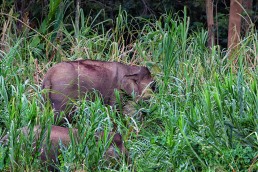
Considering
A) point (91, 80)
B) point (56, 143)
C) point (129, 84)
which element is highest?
point (91, 80)

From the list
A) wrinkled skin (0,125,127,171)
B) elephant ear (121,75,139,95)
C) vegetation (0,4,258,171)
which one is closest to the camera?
vegetation (0,4,258,171)

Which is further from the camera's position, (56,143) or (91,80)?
(91,80)

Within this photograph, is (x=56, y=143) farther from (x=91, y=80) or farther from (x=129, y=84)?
(x=129, y=84)

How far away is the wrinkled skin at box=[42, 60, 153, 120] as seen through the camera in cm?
810

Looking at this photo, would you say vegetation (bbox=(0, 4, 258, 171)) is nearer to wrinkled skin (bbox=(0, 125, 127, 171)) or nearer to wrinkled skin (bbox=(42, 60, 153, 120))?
wrinkled skin (bbox=(0, 125, 127, 171))

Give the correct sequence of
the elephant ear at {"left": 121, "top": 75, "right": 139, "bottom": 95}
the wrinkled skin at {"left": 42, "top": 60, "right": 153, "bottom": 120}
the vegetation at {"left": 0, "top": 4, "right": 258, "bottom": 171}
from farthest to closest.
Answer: the elephant ear at {"left": 121, "top": 75, "right": 139, "bottom": 95} → the wrinkled skin at {"left": 42, "top": 60, "right": 153, "bottom": 120} → the vegetation at {"left": 0, "top": 4, "right": 258, "bottom": 171}

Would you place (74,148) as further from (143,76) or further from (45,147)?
(143,76)

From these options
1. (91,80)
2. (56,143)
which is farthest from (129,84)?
(56,143)

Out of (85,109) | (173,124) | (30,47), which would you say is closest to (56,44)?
(30,47)

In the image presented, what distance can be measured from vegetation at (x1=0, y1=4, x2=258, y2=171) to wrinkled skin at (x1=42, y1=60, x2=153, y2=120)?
24 cm

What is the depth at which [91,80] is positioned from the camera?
27.2 ft

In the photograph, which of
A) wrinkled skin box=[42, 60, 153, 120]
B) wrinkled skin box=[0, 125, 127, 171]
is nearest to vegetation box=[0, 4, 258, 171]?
wrinkled skin box=[0, 125, 127, 171]

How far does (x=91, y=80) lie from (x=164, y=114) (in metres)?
1.20

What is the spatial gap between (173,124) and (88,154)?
3.24 ft
